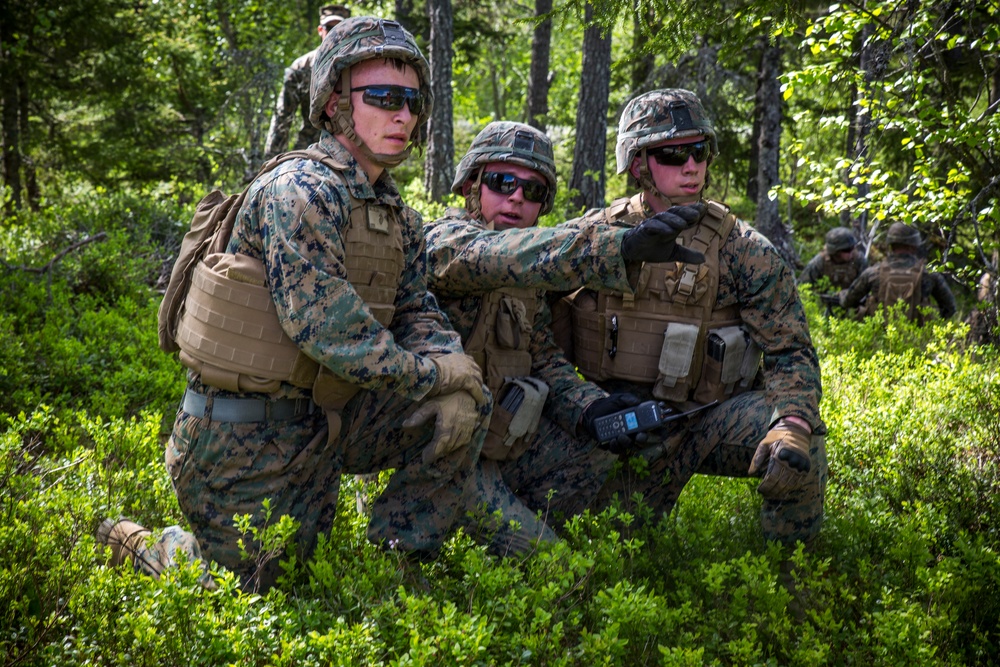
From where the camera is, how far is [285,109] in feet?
34.4

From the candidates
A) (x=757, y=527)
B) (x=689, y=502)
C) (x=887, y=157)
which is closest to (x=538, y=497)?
(x=689, y=502)

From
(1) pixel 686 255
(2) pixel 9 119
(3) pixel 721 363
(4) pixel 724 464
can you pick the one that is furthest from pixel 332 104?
(2) pixel 9 119

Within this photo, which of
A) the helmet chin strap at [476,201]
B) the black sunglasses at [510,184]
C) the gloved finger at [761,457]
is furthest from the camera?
the helmet chin strap at [476,201]

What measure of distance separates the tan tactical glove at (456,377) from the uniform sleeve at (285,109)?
7385 mm

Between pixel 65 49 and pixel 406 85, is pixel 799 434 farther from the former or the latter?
pixel 65 49

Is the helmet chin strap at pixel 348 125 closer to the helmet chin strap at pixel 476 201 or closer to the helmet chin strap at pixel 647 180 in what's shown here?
the helmet chin strap at pixel 476 201

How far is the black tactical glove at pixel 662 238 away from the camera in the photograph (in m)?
3.65

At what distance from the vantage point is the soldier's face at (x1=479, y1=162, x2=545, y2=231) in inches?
181

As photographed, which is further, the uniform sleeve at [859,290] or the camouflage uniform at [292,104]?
the uniform sleeve at [859,290]

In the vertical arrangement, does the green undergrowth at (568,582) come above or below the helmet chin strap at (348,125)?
below

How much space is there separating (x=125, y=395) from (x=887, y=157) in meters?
10.9

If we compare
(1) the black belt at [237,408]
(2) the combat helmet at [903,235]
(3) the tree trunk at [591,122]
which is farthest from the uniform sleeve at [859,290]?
(1) the black belt at [237,408]

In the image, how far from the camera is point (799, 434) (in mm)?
4164

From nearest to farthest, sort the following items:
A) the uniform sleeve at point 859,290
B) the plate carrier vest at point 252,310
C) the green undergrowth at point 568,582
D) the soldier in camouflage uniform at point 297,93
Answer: the green undergrowth at point 568,582
the plate carrier vest at point 252,310
the soldier in camouflage uniform at point 297,93
the uniform sleeve at point 859,290
